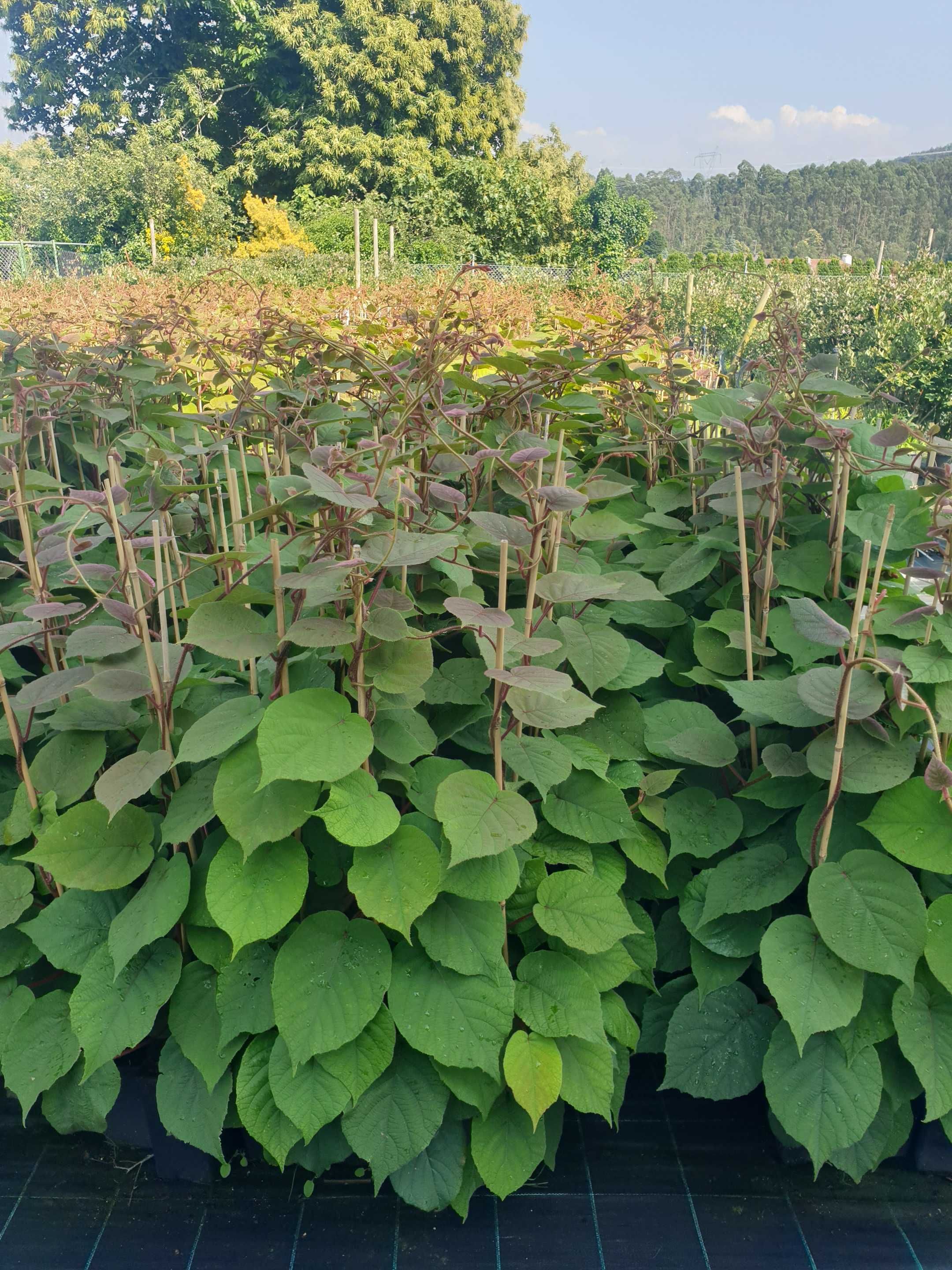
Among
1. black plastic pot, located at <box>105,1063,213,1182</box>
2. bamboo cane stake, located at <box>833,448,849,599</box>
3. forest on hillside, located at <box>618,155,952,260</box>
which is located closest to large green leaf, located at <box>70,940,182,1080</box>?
black plastic pot, located at <box>105,1063,213,1182</box>

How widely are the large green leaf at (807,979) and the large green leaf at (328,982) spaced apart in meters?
0.49

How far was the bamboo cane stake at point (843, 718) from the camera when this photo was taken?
45.4 inches

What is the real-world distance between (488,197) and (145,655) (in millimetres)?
23940

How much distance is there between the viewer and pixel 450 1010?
1.13 meters

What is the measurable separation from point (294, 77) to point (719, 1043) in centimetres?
3107

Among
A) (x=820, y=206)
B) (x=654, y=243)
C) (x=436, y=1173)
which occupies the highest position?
(x=820, y=206)

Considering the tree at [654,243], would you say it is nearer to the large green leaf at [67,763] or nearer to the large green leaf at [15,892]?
the large green leaf at [67,763]

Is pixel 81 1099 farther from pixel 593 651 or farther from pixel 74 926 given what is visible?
pixel 593 651

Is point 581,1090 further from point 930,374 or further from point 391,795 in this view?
point 930,374

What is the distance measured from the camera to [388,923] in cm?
106

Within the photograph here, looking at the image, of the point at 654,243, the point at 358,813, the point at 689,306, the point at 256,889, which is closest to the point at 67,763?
the point at 256,889

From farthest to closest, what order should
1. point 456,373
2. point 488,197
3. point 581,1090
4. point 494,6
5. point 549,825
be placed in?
point 494,6
point 488,197
point 456,373
point 549,825
point 581,1090

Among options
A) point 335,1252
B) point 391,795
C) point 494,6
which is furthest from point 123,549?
point 494,6

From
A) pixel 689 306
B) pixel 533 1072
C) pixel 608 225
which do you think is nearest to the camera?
pixel 533 1072
